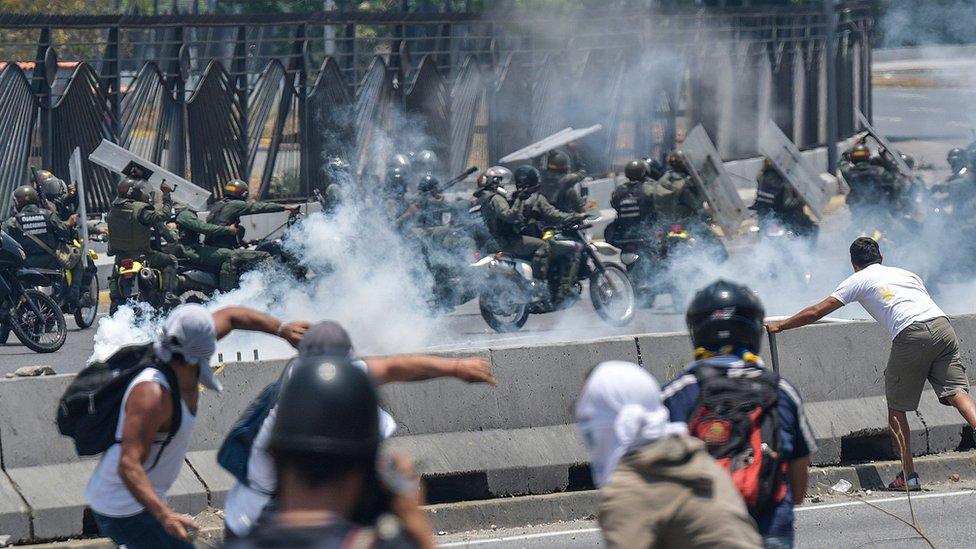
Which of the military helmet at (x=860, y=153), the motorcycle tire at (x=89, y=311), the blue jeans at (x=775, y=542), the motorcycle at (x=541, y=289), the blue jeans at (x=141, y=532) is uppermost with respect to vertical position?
the military helmet at (x=860, y=153)

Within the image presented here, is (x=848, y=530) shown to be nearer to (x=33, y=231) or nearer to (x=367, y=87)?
(x=33, y=231)

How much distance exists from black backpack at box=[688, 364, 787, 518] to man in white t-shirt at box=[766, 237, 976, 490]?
3.63 meters

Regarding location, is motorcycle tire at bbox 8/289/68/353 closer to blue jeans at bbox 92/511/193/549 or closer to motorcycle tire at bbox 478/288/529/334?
motorcycle tire at bbox 478/288/529/334

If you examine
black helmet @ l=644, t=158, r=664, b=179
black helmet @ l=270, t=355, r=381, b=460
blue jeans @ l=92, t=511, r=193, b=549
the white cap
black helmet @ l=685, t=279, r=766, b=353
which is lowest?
blue jeans @ l=92, t=511, r=193, b=549

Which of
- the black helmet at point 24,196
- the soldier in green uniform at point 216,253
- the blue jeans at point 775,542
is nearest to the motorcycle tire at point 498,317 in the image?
the soldier in green uniform at point 216,253

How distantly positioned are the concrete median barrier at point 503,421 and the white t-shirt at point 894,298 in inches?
29.9

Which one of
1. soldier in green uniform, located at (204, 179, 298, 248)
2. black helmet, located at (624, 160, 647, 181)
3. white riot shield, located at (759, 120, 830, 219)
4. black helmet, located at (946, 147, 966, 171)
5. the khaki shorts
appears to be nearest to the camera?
the khaki shorts

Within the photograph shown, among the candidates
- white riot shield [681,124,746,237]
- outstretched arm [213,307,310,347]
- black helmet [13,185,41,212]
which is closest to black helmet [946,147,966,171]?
white riot shield [681,124,746,237]

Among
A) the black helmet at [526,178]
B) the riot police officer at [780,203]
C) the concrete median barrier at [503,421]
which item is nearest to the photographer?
the concrete median barrier at [503,421]

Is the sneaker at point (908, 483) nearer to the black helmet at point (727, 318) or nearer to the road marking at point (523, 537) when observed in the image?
the road marking at point (523, 537)

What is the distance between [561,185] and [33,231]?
500 centimetres

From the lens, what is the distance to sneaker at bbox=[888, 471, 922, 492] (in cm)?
816

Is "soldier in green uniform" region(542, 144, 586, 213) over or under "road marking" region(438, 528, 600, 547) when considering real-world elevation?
over

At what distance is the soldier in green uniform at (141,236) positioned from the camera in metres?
13.0
